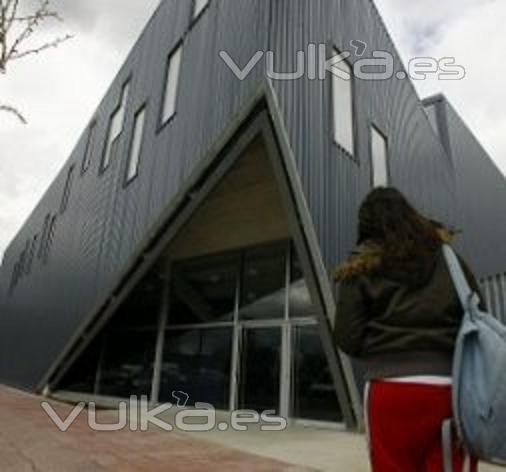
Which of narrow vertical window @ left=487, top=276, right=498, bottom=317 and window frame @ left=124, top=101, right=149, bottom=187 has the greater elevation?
window frame @ left=124, top=101, right=149, bottom=187

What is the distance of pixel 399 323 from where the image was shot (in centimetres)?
197

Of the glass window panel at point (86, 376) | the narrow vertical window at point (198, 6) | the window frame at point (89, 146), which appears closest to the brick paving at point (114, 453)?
the glass window panel at point (86, 376)

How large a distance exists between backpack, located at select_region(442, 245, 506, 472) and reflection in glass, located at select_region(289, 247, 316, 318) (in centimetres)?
826

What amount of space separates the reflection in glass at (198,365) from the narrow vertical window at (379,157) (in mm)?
4406

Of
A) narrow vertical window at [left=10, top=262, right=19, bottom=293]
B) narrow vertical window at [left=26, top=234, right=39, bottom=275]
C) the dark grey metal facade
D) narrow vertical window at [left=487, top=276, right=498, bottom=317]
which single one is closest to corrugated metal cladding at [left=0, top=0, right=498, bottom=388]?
the dark grey metal facade

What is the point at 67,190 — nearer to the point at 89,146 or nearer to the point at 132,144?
the point at 89,146

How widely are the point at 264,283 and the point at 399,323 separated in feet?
30.4

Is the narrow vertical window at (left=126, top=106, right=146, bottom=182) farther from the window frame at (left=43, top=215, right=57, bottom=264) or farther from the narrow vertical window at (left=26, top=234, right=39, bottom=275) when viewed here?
the narrow vertical window at (left=26, top=234, right=39, bottom=275)

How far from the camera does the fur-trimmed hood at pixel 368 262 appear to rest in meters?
2.06

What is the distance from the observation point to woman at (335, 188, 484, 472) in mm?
1834

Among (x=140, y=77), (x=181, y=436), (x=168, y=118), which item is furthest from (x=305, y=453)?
(x=140, y=77)

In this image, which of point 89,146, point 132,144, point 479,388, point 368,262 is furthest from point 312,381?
point 89,146

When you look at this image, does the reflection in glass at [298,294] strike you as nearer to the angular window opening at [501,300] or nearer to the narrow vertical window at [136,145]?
the angular window opening at [501,300]

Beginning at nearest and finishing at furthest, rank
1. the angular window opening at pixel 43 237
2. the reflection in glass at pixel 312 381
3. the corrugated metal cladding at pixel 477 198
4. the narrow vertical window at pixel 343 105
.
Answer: the reflection in glass at pixel 312 381 → the narrow vertical window at pixel 343 105 → the corrugated metal cladding at pixel 477 198 → the angular window opening at pixel 43 237
